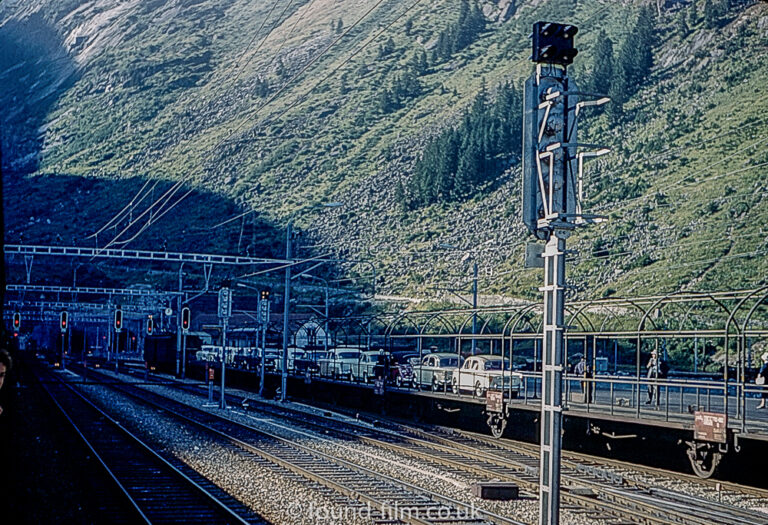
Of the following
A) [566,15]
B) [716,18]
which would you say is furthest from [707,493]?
[566,15]

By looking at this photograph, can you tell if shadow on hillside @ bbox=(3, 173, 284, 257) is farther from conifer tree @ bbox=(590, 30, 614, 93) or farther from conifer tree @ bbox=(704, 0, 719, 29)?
conifer tree @ bbox=(704, 0, 719, 29)

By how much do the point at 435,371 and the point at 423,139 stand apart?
99857 millimetres

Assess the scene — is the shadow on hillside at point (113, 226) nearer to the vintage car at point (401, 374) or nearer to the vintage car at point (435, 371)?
the vintage car at point (401, 374)

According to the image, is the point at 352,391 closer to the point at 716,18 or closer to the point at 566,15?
the point at 716,18

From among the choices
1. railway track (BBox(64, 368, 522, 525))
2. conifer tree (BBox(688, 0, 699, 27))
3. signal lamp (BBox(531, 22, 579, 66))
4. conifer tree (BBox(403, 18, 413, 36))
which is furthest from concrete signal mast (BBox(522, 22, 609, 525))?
conifer tree (BBox(403, 18, 413, 36))

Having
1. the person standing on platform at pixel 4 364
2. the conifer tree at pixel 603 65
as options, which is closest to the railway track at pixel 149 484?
the person standing on platform at pixel 4 364

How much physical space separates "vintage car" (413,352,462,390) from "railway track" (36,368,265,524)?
9.86m

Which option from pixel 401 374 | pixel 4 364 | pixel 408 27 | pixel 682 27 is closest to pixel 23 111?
pixel 408 27

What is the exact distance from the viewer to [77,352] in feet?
411

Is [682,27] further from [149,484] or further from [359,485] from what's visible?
[149,484]

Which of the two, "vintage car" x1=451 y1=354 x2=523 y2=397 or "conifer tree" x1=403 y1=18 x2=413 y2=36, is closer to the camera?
"vintage car" x1=451 y1=354 x2=523 y2=397

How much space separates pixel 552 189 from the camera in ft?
29.0

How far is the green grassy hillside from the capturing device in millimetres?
64438

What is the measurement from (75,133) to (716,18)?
109692 mm
